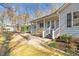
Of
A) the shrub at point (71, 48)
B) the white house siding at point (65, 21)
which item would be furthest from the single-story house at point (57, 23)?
the shrub at point (71, 48)

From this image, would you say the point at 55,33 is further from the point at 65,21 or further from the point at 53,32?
the point at 65,21

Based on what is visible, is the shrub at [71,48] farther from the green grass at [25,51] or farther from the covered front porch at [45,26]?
the covered front porch at [45,26]

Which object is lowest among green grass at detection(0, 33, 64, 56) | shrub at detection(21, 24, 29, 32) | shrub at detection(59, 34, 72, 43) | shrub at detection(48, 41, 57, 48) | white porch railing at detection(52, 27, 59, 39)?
green grass at detection(0, 33, 64, 56)

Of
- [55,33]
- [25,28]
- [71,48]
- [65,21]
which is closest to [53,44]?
[55,33]

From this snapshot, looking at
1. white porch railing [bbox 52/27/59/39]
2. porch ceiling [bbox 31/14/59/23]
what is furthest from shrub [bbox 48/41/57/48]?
porch ceiling [bbox 31/14/59/23]

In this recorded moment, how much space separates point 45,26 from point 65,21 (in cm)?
37

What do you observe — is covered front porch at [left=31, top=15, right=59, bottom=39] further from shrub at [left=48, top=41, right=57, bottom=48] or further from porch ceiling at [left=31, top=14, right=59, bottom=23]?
shrub at [left=48, top=41, right=57, bottom=48]

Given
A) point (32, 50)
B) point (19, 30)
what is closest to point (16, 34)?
point (19, 30)

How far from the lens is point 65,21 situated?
5152mm

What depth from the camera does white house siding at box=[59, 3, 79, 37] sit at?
5059 mm

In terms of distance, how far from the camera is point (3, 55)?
5.04 meters

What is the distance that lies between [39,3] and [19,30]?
60 cm

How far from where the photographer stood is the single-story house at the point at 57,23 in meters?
5.11

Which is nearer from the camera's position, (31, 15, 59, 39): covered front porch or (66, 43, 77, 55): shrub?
(66, 43, 77, 55): shrub
